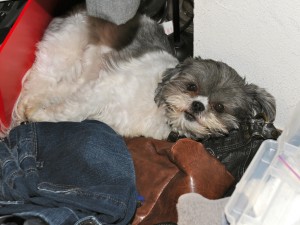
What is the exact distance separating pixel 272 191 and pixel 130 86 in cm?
106

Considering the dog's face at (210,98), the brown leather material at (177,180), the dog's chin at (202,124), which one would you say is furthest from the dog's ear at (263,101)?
the brown leather material at (177,180)

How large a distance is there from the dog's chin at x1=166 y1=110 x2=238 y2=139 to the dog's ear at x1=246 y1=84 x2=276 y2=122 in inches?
5.8

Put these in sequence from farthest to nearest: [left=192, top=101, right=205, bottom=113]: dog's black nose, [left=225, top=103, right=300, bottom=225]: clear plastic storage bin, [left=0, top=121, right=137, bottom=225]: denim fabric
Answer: [left=192, top=101, right=205, bottom=113]: dog's black nose
[left=0, top=121, right=137, bottom=225]: denim fabric
[left=225, top=103, right=300, bottom=225]: clear plastic storage bin

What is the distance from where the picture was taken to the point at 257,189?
1.73 meters

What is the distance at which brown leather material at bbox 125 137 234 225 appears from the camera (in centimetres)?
207

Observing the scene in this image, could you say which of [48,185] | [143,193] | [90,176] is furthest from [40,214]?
[143,193]

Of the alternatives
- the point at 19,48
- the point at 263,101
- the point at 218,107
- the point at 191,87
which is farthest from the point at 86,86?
the point at 263,101

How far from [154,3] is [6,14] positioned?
910mm

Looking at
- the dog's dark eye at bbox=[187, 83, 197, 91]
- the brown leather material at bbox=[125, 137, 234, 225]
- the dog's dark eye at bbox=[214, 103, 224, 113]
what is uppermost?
the dog's dark eye at bbox=[187, 83, 197, 91]

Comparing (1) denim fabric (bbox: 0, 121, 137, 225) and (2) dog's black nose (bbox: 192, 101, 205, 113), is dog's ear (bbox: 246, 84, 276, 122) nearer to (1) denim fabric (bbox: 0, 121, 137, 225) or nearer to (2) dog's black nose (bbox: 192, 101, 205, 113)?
(2) dog's black nose (bbox: 192, 101, 205, 113)

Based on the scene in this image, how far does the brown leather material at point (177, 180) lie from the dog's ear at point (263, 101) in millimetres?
448

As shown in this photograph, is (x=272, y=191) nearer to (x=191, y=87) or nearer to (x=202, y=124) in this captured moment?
(x=202, y=124)

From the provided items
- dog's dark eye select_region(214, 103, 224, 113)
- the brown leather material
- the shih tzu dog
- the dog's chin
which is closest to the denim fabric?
the brown leather material

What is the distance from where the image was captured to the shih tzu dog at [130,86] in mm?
2369
